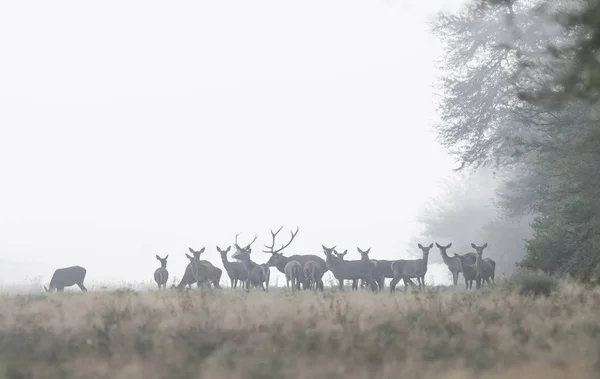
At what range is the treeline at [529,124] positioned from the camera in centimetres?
1209

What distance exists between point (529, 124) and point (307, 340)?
42.3 ft

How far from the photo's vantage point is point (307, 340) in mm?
10195

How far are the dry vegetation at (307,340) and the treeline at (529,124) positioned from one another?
3.11 metres

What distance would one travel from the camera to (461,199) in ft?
201

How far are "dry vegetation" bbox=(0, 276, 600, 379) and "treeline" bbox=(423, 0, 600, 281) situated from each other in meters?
3.11

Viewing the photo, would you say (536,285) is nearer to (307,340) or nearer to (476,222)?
(307,340)

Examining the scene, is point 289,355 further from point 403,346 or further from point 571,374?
point 571,374

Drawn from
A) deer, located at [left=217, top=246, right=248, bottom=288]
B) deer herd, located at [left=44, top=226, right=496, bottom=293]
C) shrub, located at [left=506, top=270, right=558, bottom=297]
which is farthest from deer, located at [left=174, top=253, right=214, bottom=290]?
shrub, located at [left=506, top=270, right=558, bottom=297]

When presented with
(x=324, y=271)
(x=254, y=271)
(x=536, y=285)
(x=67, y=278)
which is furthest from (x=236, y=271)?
(x=536, y=285)

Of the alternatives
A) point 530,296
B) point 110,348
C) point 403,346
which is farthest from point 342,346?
point 530,296

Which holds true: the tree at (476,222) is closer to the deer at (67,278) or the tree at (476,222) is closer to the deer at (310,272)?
the deer at (310,272)

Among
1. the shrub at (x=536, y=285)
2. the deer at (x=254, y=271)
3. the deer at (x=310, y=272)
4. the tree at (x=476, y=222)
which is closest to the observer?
the shrub at (x=536, y=285)

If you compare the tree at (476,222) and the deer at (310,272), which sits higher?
the tree at (476,222)

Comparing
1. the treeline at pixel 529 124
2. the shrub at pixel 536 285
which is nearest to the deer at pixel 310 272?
the treeline at pixel 529 124
